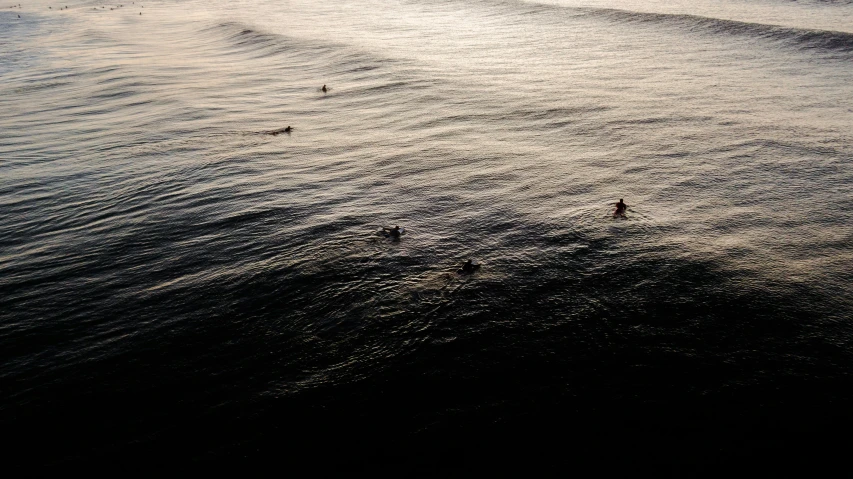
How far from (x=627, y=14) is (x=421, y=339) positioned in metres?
24.8

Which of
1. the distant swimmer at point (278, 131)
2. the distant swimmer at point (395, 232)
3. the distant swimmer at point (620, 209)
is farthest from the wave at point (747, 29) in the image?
the distant swimmer at point (395, 232)

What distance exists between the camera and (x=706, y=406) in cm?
549

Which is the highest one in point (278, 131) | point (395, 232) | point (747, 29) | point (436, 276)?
point (747, 29)

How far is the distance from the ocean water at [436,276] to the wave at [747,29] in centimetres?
318

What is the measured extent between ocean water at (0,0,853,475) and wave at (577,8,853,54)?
3.18m

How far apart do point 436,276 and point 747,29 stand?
776 inches

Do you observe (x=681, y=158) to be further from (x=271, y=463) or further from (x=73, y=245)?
(x=73, y=245)

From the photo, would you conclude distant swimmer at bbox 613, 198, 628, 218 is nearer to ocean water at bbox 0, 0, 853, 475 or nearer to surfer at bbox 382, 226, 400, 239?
ocean water at bbox 0, 0, 853, 475

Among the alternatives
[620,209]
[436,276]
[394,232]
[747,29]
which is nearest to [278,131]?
[394,232]

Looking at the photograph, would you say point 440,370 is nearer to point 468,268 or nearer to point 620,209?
point 468,268

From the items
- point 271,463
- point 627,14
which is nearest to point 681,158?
point 271,463

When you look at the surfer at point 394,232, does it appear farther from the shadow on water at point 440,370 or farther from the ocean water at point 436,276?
the shadow on water at point 440,370

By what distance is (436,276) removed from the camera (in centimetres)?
750

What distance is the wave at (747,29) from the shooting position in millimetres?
19281
